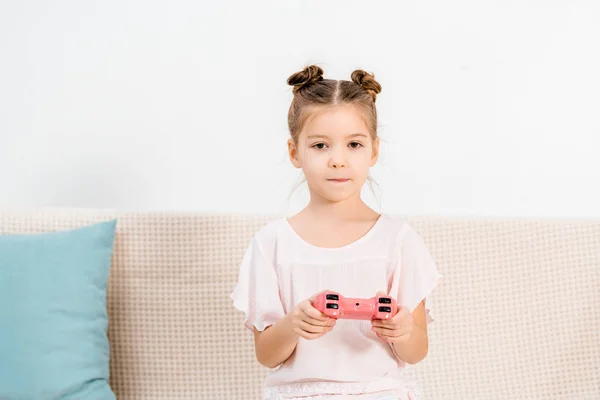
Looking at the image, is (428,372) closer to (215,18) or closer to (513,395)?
(513,395)

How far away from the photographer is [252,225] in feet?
6.31

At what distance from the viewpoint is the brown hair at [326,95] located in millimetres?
1390

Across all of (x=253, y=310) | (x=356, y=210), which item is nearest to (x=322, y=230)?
(x=356, y=210)

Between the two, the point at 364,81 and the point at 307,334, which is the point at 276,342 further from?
the point at 364,81

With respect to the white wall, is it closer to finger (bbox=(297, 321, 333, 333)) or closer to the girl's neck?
the girl's neck

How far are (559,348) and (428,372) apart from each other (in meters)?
0.30

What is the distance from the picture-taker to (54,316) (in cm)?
175

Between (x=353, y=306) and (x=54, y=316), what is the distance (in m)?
0.77

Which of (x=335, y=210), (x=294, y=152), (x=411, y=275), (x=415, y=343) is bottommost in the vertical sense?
(x=415, y=343)

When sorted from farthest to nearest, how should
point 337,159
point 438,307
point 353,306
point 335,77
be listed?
point 335,77 < point 438,307 < point 337,159 < point 353,306

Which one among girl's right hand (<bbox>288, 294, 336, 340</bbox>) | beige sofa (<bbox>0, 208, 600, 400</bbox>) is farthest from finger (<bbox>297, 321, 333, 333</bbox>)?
beige sofa (<bbox>0, 208, 600, 400</bbox>)

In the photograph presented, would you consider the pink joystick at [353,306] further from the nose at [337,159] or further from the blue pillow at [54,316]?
the blue pillow at [54,316]

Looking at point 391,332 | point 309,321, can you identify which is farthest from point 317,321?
point 391,332

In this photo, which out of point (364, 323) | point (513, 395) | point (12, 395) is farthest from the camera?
point (513, 395)
